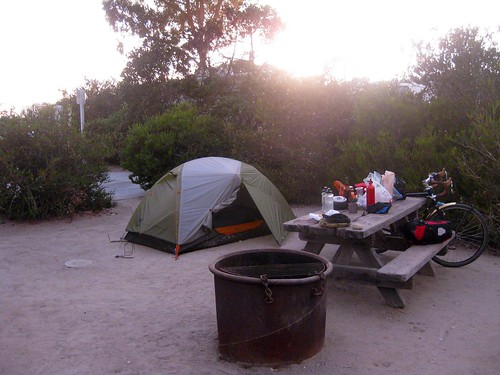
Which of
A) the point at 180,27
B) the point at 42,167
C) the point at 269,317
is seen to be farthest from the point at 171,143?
the point at 180,27

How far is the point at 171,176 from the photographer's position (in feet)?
25.1

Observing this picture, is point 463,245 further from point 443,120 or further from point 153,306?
point 153,306

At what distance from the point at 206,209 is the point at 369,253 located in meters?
2.87

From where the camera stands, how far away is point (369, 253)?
511cm

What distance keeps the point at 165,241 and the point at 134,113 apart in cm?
1617

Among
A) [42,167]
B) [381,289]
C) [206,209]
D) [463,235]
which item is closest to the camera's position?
[381,289]

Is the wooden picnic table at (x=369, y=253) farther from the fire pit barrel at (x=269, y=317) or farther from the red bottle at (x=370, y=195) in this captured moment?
the fire pit barrel at (x=269, y=317)

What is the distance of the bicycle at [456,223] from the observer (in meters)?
6.10

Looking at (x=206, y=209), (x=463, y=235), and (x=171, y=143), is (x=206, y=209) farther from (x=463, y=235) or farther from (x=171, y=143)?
(x=171, y=143)

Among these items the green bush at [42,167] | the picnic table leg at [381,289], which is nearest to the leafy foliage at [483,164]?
the picnic table leg at [381,289]

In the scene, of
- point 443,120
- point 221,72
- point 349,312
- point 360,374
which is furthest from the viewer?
point 221,72

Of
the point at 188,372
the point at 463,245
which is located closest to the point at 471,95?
the point at 463,245

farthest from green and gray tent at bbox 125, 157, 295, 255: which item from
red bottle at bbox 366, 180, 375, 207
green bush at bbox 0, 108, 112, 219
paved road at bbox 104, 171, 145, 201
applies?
paved road at bbox 104, 171, 145, 201

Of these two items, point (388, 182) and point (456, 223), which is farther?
point (456, 223)
